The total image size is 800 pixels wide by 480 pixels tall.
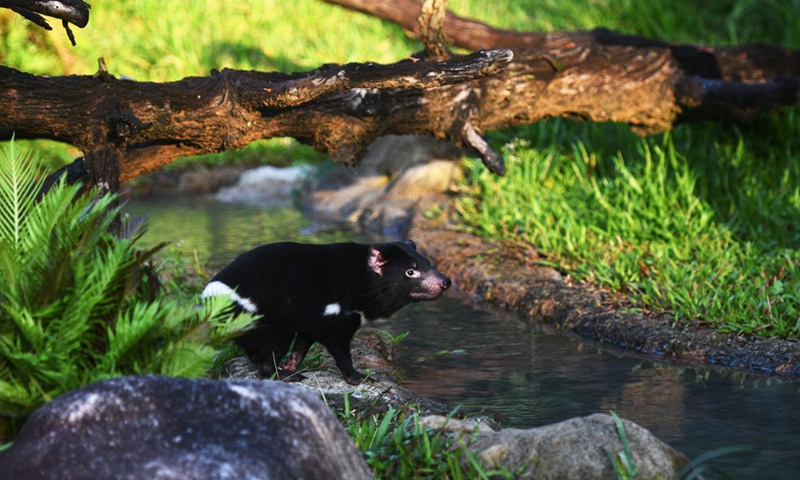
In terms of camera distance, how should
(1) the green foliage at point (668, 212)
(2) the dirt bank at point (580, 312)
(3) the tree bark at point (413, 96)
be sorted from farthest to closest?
(1) the green foliage at point (668, 212) → (2) the dirt bank at point (580, 312) → (3) the tree bark at point (413, 96)

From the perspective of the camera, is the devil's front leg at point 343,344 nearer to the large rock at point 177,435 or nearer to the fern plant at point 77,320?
the fern plant at point 77,320

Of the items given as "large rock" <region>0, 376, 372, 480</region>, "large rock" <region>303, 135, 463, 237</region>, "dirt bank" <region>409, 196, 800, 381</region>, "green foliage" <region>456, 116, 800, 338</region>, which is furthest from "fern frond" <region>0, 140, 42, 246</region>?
"large rock" <region>303, 135, 463, 237</region>

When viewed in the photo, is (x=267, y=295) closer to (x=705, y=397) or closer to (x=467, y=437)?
(x=467, y=437)

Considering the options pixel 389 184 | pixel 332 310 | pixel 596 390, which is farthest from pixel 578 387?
pixel 389 184

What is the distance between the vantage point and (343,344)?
5.30 metres

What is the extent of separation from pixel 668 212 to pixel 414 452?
4.80 metres

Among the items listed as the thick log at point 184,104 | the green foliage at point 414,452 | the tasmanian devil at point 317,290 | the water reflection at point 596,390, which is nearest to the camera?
the green foliage at point 414,452

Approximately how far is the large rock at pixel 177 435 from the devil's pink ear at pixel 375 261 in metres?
2.01

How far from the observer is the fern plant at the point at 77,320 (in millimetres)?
3570

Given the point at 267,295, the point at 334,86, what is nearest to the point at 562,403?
the point at 267,295

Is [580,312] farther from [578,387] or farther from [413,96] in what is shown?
Answer: [413,96]

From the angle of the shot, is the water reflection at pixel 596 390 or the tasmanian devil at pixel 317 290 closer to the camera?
the water reflection at pixel 596 390

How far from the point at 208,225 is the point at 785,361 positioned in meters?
7.18

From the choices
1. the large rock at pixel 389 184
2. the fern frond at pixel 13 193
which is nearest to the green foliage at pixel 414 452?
the fern frond at pixel 13 193
